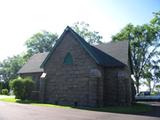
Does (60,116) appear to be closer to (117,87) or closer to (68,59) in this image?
(117,87)

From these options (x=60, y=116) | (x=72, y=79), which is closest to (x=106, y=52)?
(x=72, y=79)

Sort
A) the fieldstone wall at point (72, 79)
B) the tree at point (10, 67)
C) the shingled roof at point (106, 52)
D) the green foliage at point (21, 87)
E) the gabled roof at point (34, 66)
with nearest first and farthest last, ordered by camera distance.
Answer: the fieldstone wall at point (72, 79), the shingled roof at point (106, 52), the green foliage at point (21, 87), the gabled roof at point (34, 66), the tree at point (10, 67)

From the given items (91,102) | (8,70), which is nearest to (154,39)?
(91,102)

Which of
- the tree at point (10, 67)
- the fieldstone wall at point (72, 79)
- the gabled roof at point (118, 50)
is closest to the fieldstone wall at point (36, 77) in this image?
the fieldstone wall at point (72, 79)

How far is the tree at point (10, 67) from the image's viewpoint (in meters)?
93.9

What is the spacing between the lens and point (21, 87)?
33.8m

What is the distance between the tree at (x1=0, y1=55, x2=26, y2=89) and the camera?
9388 cm

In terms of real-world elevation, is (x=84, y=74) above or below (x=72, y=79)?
above

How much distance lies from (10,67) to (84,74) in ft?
241

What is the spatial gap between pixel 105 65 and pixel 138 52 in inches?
1066

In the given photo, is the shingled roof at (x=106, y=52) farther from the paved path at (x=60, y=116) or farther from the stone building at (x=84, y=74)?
the paved path at (x=60, y=116)

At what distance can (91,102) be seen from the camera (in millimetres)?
27109

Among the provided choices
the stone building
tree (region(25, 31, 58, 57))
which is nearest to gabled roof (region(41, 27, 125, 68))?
the stone building

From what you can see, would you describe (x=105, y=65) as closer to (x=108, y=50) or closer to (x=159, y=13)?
(x=108, y=50)
